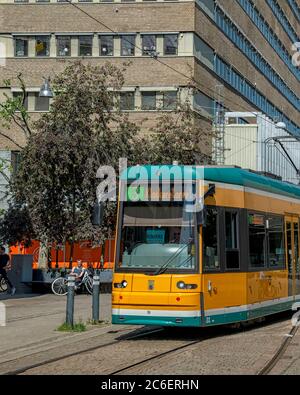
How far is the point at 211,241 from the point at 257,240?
6.41 feet

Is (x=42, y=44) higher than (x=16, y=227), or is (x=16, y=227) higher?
(x=42, y=44)

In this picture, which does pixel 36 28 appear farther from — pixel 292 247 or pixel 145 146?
pixel 292 247

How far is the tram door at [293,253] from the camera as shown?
17109mm

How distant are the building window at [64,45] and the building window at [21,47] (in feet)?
6.50

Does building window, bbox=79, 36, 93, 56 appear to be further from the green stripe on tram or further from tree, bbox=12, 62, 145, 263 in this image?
the green stripe on tram

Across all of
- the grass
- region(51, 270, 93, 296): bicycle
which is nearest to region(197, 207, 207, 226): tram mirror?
the grass

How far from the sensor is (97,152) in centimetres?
2756

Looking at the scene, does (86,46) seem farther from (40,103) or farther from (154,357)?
(154,357)

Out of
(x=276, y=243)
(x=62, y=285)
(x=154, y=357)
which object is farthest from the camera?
(x=62, y=285)

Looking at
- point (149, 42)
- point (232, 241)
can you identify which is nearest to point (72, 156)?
point (232, 241)

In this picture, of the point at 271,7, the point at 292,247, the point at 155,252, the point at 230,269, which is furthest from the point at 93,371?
the point at 271,7

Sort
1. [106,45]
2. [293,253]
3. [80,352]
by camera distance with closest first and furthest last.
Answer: [80,352], [293,253], [106,45]

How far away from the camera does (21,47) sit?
150 ft

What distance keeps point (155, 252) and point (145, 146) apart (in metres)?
16.4
